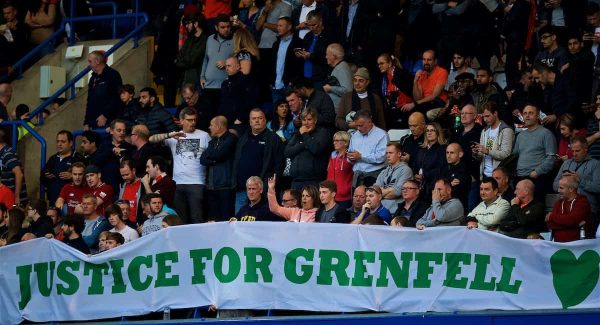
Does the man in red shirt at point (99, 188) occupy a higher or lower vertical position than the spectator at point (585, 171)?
lower

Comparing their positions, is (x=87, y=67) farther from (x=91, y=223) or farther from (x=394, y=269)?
(x=394, y=269)

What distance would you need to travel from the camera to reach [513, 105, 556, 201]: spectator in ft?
56.7

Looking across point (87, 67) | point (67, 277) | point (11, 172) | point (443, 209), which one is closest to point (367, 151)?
point (443, 209)

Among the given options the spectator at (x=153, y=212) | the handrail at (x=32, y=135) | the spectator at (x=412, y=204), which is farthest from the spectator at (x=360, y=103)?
the handrail at (x=32, y=135)

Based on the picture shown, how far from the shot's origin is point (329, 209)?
55.8 feet

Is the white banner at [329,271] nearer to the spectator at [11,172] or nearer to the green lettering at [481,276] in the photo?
the green lettering at [481,276]

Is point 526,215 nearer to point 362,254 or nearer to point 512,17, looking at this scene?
point 362,254

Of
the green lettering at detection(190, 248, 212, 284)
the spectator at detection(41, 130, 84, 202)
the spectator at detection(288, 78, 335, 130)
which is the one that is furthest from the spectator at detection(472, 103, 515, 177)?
the spectator at detection(41, 130, 84, 202)

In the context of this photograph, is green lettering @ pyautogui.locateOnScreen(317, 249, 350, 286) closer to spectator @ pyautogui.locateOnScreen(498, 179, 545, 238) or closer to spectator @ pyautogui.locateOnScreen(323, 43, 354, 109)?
spectator @ pyautogui.locateOnScreen(498, 179, 545, 238)

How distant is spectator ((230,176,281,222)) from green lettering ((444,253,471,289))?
3.42 meters

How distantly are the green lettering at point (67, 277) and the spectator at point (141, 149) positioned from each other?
429cm

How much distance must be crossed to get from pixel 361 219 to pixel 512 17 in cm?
481

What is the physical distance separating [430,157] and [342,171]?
1234mm

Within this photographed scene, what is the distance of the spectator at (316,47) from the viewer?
20.6 metres
